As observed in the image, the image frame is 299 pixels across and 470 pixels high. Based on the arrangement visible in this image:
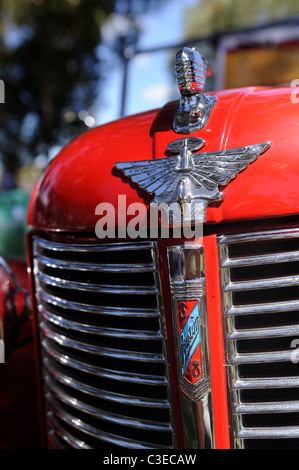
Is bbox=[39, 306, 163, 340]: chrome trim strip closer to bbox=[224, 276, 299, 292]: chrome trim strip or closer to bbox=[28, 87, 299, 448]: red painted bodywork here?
bbox=[28, 87, 299, 448]: red painted bodywork

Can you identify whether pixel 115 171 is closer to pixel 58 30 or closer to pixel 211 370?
pixel 211 370

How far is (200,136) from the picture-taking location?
1085mm

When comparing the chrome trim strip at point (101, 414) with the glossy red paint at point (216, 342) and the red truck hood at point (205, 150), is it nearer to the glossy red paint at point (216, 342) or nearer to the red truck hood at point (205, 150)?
the glossy red paint at point (216, 342)

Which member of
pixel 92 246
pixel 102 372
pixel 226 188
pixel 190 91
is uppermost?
pixel 190 91

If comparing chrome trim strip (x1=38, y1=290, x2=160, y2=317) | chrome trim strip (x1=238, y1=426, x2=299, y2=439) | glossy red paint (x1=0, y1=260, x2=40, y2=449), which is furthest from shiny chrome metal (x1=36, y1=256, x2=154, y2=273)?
chrome trim strip (x1=238, y1=426, x2=299, y2=439)

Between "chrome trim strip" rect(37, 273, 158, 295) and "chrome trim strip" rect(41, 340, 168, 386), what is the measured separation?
23cm

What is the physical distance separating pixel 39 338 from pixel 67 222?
1.81 ft

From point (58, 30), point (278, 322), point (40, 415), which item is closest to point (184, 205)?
point (278, 322)

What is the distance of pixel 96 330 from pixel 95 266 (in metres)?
0.18

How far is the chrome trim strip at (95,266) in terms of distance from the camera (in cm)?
110

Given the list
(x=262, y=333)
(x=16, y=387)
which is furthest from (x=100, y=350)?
(x=16, y=387)

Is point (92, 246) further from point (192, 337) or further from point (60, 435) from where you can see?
point (60, 435)

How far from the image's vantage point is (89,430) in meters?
1.32

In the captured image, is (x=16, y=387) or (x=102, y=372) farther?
(x=16, y=387)
